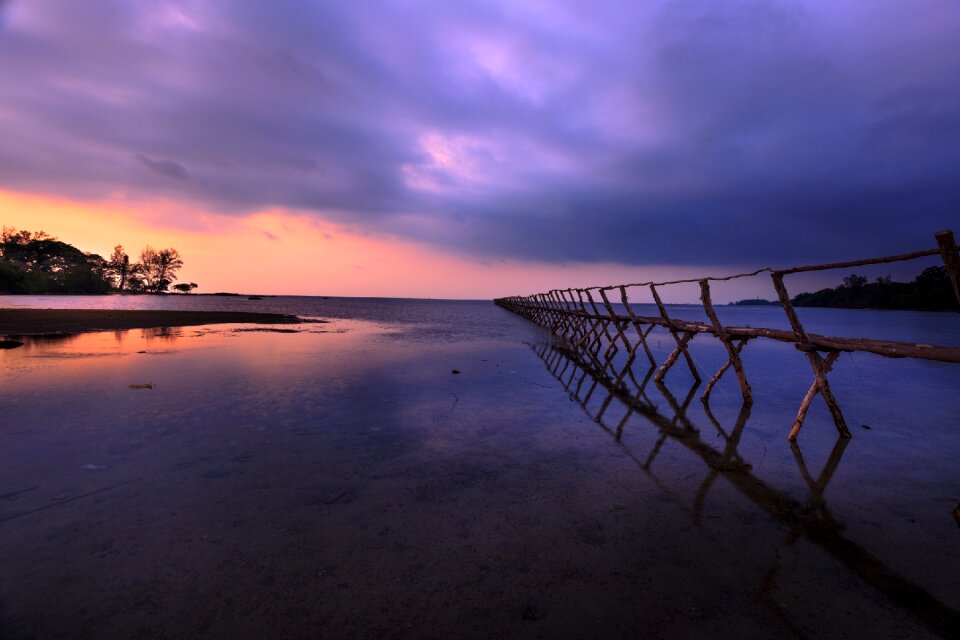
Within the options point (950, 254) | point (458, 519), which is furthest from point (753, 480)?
point (458, 519)

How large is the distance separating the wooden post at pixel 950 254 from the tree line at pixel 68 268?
4382 inches

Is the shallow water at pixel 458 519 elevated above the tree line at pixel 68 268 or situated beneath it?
situated beneath

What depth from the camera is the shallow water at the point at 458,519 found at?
2682 mm

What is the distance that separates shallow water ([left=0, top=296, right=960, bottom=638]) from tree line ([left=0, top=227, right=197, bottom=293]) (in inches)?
4076

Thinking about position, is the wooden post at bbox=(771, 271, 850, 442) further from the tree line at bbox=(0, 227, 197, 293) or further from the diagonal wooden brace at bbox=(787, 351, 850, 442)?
the tree line at bbox=(0, 227, 197, 293)

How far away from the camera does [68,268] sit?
9312 cm

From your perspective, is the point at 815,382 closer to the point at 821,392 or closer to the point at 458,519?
the point at 821,392

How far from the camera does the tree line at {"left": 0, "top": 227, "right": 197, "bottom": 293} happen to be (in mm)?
78250

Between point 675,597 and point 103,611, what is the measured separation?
12.8 ft

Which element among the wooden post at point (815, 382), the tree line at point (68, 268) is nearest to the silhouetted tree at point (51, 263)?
the tree line at point (68, 268)

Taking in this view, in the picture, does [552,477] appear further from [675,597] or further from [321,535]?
[321,535]

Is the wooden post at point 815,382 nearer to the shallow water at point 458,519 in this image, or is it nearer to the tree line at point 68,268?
the shallow water at point 458,519

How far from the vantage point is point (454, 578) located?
303cm

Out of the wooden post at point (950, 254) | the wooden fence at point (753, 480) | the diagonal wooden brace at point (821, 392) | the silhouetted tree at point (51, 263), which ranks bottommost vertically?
the wooden fence at point (753, 480)
